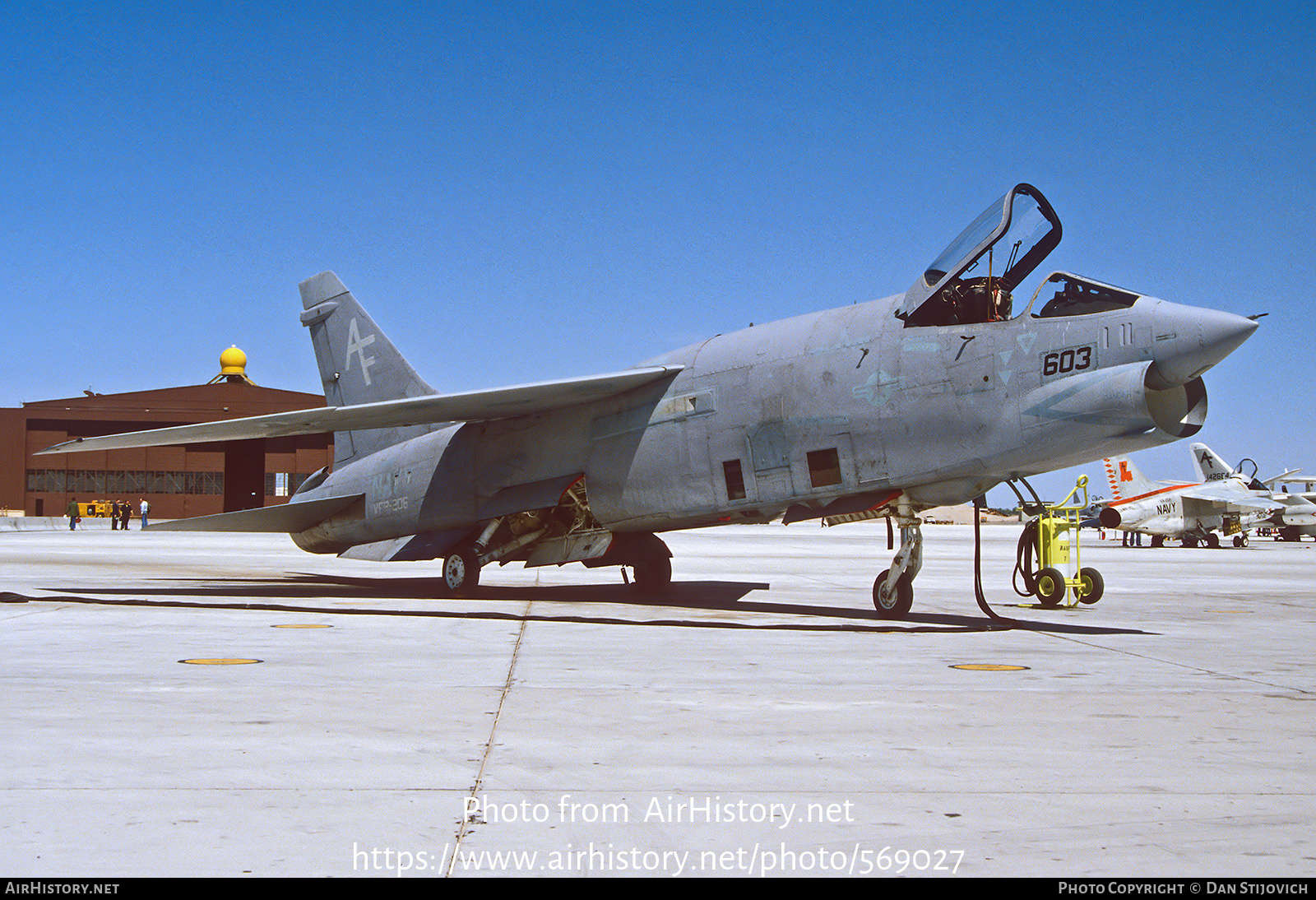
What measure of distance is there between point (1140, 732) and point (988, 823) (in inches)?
87.7

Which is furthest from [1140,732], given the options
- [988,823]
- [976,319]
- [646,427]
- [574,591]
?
[574,591]

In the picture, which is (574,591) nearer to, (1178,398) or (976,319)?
(976,319)

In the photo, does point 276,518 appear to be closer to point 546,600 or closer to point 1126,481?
point 546,600

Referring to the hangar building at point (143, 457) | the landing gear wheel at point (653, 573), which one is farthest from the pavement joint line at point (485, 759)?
the hangar building at point (143, 457)

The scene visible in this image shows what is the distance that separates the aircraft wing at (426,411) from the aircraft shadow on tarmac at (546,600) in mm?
2336

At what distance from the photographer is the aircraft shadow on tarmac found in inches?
451

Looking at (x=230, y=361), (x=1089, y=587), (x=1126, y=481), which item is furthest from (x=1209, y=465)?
(x=230, y=361)

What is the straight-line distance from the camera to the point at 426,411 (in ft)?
Answer: 44.5

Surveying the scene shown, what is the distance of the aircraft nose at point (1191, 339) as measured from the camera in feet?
31.2

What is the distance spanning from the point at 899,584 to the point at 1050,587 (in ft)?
8.83

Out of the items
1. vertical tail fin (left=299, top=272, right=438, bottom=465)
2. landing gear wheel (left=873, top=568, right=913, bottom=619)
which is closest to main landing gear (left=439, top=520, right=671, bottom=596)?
vertical tail fin (left=299, top=272, right=438, bottom=465)

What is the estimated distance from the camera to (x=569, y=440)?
561 inches

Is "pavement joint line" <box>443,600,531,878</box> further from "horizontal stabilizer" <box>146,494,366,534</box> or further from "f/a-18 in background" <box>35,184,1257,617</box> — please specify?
"horizontal stabilizer" <box>146,494,366,534</box>

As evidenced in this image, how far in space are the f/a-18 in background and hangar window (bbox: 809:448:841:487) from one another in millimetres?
21
